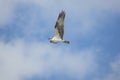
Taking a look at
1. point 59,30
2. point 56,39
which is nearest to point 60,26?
point 59,30

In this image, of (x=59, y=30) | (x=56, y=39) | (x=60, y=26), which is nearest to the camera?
(x=60, y=26)

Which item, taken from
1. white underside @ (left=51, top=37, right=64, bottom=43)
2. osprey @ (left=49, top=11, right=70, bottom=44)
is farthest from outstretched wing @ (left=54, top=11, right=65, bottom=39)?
white underside @ (left=51, top=37, right=64, bottom=43)

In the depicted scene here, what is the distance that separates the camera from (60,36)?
315 ft

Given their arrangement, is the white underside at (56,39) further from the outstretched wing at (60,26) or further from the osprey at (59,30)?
the outstretched wing at (60,26)

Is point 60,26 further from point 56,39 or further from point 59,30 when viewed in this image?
point 56,39

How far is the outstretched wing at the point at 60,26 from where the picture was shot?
9452 cm

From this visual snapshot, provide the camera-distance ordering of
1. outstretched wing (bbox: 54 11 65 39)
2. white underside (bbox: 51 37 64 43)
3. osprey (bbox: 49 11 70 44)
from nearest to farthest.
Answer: outstretched wing (bbox: 54 11 65 39), osprey (bbox: 49 11 70 44), white underside (bbox: 51 37 64 43)

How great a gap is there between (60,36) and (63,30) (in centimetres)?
92

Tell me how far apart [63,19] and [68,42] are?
8.81 feet

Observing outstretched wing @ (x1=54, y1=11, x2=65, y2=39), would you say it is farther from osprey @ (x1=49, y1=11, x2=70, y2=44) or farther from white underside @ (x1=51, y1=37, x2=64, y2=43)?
white underside @ (x1=51, y1=37, x2=64, y2=43)

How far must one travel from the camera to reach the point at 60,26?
95.4 meters

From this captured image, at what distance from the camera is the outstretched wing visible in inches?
3721

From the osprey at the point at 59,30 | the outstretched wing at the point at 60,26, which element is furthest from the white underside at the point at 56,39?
the outstretched wing at the point at 60,26

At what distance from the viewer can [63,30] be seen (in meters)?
95.4
